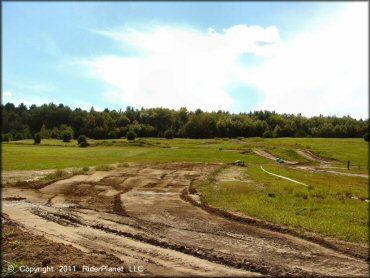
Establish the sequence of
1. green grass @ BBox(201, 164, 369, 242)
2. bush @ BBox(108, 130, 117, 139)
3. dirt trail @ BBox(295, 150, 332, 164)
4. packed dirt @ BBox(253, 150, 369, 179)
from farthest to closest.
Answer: bush @ BBox(108, 130, 117, 139)
dirt trail @ BBox(295, 150, 332, 164)
packed dirt @ BBox(253, 150, 369, 179)
green grass @ BBox(201, 164, 369, 242)

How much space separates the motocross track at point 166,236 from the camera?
10.7 metres

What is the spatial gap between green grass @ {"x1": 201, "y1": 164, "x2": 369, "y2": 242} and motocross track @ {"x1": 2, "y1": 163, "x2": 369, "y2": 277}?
172 cm

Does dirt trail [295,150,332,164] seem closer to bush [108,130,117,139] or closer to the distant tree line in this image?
the distant tree line

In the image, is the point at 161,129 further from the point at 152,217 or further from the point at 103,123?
the point at 152,217

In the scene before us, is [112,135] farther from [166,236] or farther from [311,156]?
[166,236]

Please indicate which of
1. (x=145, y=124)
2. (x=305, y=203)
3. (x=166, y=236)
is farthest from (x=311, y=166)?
(x=145, y=124)

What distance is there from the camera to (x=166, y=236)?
14164 millimetres

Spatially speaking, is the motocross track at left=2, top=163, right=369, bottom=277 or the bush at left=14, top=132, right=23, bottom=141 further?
the bush at left=14, top=132, right=23, bottom=141

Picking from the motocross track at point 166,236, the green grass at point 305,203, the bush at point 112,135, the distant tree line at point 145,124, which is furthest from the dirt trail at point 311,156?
the bush at point 112,135

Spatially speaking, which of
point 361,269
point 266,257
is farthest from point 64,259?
point 361,269

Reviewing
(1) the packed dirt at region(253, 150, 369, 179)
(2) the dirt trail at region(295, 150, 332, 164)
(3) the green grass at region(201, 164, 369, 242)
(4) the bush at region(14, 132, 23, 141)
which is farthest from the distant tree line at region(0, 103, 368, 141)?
(3) the green grass at region(201, 164, 369, 242)

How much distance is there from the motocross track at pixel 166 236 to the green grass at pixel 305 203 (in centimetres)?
172

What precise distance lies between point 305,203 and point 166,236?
931 centimetres

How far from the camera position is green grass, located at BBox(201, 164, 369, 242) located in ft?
49.9
